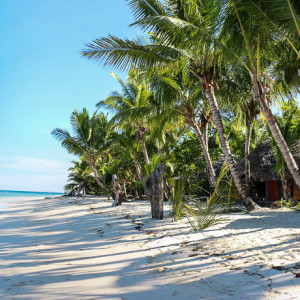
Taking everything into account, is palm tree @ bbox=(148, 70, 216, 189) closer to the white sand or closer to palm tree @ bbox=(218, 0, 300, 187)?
palm tree @ bbox=(218, 0, 300, 187)

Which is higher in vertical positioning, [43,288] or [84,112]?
[84,112]

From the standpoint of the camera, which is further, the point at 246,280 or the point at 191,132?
the point at 191,132

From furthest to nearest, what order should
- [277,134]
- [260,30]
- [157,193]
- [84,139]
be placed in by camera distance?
[84,139] → [157,193] → [260,30] → [277,134]

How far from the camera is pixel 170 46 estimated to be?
7418mm

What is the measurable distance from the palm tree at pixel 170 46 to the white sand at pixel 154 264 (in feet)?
13.6

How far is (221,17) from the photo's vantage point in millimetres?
6586

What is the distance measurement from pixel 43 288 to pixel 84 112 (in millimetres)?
16573

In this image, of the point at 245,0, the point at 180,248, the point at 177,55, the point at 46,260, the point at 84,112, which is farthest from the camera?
the point at 84,112

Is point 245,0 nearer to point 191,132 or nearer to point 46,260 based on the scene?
point 46,260

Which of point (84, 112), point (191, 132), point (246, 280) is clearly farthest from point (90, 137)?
point (246, 280)

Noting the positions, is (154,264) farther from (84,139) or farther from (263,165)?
(84,139)

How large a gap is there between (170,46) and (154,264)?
19.6 feet

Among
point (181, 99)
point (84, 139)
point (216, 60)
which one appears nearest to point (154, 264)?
point (216, 60)

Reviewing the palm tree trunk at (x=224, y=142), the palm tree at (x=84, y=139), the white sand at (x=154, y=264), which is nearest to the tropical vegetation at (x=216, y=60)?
the palm tree trunk at (x=224, y=142)
